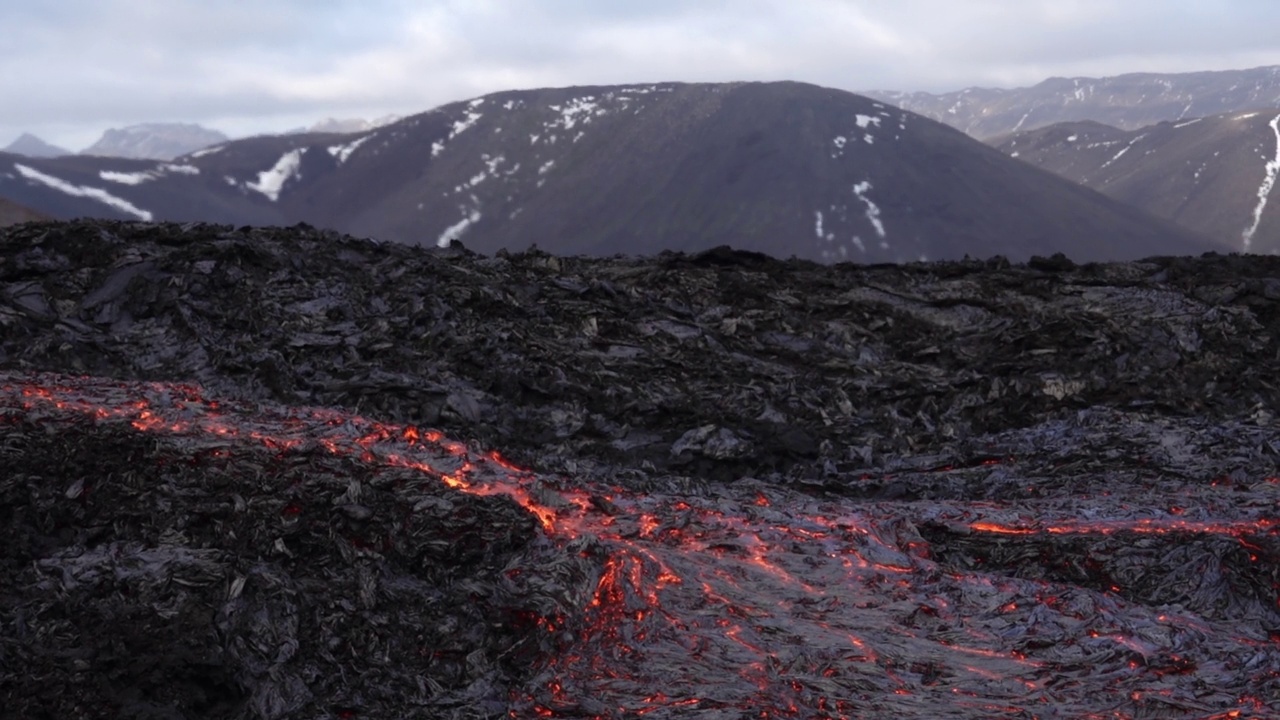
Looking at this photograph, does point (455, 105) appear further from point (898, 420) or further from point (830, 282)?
point (898, 420)

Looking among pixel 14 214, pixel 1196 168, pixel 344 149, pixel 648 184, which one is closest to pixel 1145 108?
pixel 1196 168

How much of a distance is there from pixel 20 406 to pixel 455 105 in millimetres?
55527

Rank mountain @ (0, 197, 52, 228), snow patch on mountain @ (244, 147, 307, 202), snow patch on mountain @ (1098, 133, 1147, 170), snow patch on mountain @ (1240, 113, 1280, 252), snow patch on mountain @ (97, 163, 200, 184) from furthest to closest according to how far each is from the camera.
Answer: snow patch on mountain @ (1098, 133, 1147, 170) → snow patch on mountain @ (1240, 113, 1280, 252) → snow patch on mountain @ (244, 147, 307, 202) → snow patch on mountain @ (97, 163, 200, 184) → mountain @ (0, 197, 52, 228)

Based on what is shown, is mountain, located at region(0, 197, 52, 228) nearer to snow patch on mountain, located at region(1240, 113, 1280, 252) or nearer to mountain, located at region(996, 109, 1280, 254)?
mountain, located at region(996, 109, 1280, 254)

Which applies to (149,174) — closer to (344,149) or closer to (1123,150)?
(344,149)

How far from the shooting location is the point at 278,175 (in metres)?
59.1

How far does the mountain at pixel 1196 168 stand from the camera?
2901 inches

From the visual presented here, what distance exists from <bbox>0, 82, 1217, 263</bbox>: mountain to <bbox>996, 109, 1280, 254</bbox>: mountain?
16576mm

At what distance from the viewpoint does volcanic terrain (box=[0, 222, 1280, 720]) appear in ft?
24.2

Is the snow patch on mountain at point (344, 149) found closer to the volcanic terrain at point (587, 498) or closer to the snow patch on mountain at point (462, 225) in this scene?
the snow patch on mountain at point (462, 225)

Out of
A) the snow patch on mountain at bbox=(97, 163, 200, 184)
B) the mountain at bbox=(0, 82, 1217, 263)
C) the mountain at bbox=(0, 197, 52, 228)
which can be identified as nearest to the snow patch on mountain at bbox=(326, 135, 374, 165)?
the mountain at bbox=(0, 82, 1217, 263)

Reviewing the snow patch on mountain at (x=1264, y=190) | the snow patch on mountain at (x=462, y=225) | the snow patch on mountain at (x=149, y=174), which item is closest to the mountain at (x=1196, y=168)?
the snow patch on mountain at (x=1264, y=190)

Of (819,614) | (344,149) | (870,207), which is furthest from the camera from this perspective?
(344,149)

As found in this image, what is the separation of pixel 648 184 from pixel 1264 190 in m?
47.4
